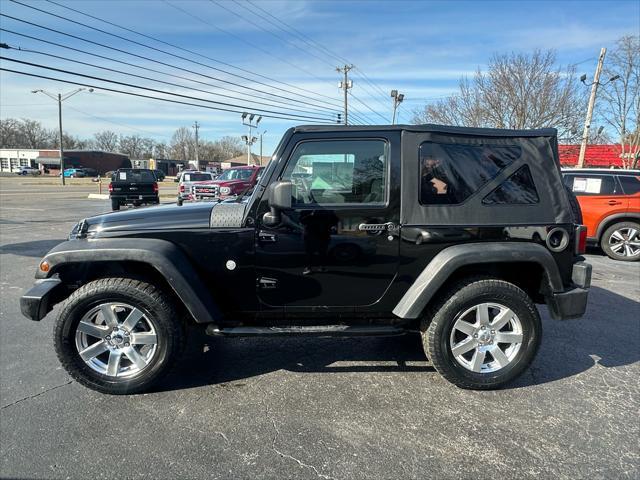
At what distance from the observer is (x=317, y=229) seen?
2.93 metres

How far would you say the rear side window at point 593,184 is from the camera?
7.99m

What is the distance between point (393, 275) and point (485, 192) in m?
0.94

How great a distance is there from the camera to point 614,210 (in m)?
7.83

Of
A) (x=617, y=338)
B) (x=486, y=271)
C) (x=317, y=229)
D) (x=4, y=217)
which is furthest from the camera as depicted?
(x=4, y=217)

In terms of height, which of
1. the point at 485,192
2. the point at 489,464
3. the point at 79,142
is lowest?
the point at 489,464

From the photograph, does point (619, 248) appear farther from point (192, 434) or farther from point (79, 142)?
point (79, 142)

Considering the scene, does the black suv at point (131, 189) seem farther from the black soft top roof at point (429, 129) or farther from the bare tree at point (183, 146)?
the bare tree at point (183, 146)

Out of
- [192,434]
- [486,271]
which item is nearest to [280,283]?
[192,434]

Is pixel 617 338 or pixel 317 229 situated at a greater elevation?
pixel 317 229

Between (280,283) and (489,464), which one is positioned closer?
(489,464)

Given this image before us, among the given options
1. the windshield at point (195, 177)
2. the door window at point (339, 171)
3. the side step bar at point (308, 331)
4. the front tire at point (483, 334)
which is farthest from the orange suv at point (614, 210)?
the windshield at point (195, 177)

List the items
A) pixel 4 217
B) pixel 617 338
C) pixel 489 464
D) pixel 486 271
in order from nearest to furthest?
pixel 489 464 → pixel 486 271 → pixel 617 338 → pixel 4 217

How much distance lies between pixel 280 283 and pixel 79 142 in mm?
135324

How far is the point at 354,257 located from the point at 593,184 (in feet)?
24.8
